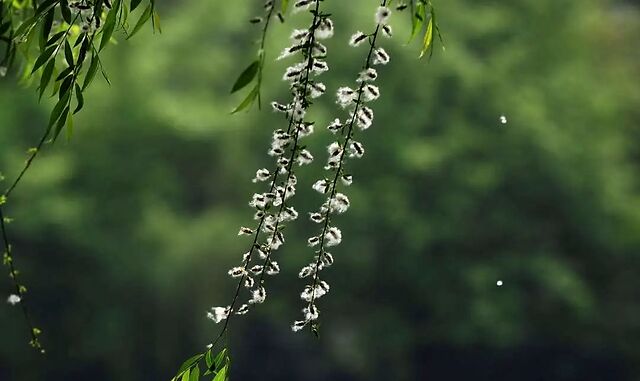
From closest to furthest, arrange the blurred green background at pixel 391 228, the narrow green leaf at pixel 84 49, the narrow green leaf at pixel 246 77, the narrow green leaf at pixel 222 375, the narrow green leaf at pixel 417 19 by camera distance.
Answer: the narrow green leaf at pixel 246 77 → the narrow green leaf at pixel 417 19 → the narrow green leaf at pixel 84 49 → the narrow green leaf at pixel 222 375 → the blurred green background at pixel 391 228

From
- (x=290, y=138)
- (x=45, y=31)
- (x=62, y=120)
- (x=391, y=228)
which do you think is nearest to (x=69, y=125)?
(x=62, y=120)

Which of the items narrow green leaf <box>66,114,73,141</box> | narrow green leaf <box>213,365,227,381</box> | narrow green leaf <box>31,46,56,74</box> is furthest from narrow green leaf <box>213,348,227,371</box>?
narrow green leaf <box>31,46,56,74</box>

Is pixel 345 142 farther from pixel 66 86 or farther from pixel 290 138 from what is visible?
pixel 66 86

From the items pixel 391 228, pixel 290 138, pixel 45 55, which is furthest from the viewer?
pixel 391 228

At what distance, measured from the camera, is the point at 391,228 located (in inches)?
848

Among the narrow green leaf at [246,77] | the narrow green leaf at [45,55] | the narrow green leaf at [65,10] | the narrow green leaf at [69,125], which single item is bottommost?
the narrow green leaf at [246,77]

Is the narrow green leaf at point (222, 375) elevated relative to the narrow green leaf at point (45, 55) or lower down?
lower down

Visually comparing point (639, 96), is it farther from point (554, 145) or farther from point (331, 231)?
point (331, 231)

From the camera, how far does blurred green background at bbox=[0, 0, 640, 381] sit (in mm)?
21422

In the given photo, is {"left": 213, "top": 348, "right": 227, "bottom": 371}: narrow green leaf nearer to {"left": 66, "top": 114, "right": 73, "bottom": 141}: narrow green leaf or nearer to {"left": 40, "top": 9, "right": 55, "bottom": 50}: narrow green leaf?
{"left": 66, "top": 114, "right": 73, "bottom": 141}: narrow green leaf

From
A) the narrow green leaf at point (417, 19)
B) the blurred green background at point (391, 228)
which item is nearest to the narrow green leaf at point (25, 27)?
the narrow green leaf at point (417, 19)

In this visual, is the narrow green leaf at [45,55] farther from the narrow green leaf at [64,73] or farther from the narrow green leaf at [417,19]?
the narrow green leaf at [417,19]

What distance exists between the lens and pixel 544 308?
72.1 feet

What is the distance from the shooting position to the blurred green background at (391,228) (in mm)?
21422
